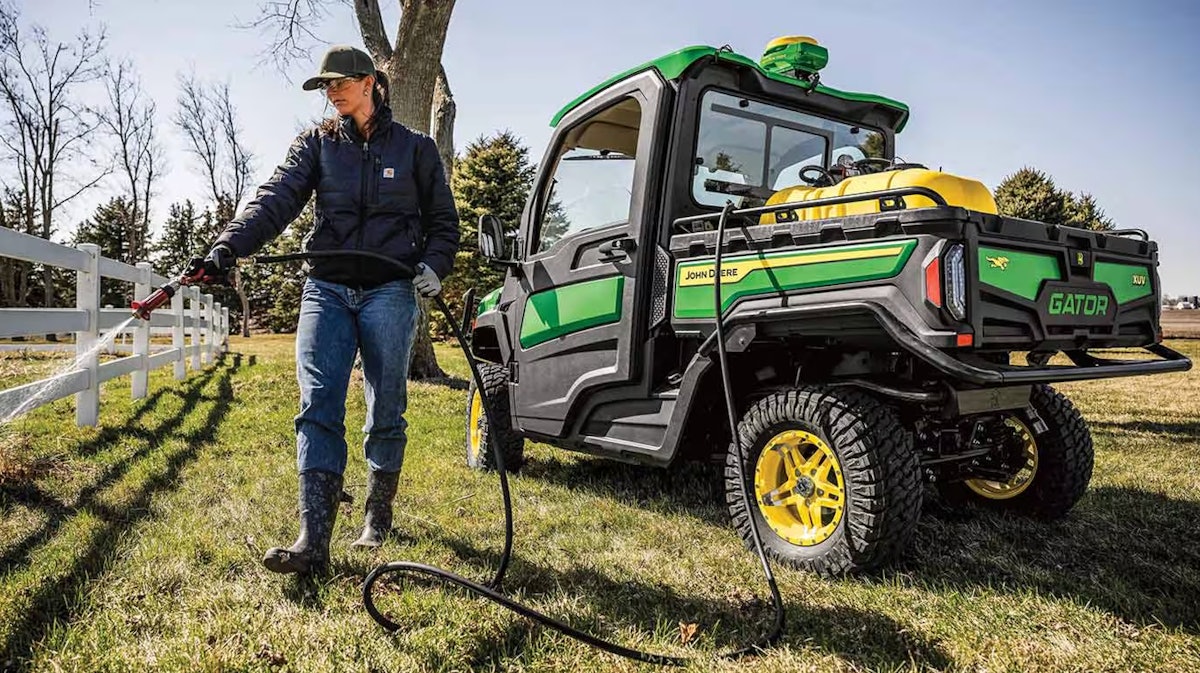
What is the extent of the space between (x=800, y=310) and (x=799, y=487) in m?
0.74

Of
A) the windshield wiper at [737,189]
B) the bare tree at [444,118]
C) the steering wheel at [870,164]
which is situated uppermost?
the bare tree at [444,118]

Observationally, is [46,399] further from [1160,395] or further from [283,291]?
[283,291]

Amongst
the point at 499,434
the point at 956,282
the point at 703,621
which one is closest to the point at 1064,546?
the point at 956,282

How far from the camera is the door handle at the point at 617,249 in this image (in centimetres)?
365

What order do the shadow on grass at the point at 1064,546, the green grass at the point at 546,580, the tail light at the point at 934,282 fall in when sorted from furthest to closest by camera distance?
the shadow on grass at the point at 1064,546 < the tail light at the point at 934,282 < the green grass at the point at 546,580

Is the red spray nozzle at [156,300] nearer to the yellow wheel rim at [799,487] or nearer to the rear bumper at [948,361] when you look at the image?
the rear bumper at [948,361]

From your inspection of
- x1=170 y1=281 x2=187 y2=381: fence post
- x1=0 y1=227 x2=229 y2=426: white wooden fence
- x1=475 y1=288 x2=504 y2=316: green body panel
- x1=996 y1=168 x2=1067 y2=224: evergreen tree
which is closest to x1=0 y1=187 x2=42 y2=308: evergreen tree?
x1=170 y1=281 x2=187 y2=381: fence post

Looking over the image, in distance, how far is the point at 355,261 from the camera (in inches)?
121

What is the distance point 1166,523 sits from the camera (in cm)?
370

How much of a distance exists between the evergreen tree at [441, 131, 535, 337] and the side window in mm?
19329

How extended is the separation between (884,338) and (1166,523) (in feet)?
6.11

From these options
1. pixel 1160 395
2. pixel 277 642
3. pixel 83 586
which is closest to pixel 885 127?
pixel 277 642

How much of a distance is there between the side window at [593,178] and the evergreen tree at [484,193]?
63.4ft

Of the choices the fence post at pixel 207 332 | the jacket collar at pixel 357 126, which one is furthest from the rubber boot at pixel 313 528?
the fence post at pixel 207 332
